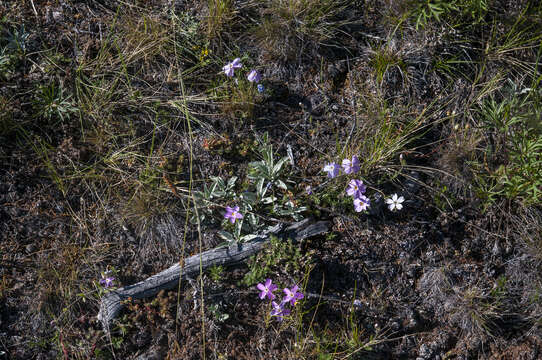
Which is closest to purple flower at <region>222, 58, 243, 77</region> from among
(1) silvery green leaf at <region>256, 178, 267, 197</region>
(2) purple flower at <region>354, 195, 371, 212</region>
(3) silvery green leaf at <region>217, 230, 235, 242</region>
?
(1) silvery green leaf at <region>256, 178, 267, 197</region>

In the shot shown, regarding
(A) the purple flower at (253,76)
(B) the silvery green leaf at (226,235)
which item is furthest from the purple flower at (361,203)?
(A) the purple flower at (253,76)

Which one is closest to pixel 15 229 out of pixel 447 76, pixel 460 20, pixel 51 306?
pixel 51 306

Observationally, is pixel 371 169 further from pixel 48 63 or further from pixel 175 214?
pixel 48 63

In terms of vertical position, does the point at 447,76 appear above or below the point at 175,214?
above

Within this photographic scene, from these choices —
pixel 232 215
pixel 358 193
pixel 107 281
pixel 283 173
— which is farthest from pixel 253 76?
pixel 107 281

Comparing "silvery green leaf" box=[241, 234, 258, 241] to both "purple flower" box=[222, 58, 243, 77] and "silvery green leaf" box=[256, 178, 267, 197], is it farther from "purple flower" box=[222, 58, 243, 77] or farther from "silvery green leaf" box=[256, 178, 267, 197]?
"purple flower" box=[222, 58, 243, 77]

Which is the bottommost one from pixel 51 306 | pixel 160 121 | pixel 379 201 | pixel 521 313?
pixel 521 313
